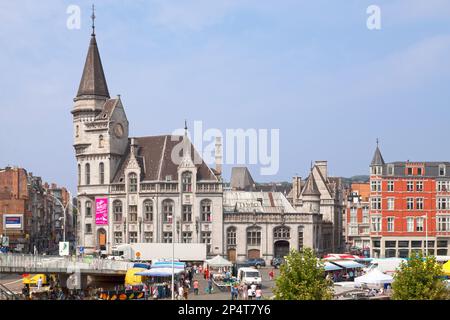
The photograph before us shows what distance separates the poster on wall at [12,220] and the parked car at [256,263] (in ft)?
122

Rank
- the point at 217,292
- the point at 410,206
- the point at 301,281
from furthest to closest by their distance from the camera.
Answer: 1. the point at 410,206
2. the point at 217,292
3. the point at 301,281

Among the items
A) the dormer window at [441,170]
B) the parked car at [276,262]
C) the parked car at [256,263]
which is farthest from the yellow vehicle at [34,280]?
the dormer window at [441,170]

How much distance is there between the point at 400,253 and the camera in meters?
92.5

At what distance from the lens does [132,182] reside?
88.4 m

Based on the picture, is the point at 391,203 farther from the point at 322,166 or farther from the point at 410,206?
the point at 322,166

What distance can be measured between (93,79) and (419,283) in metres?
65.0

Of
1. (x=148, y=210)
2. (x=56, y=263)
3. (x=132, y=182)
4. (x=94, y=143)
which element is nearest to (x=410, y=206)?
(x=148, y=210)

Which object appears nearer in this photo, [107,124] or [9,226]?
[107,124]

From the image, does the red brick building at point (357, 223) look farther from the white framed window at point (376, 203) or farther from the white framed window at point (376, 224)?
the white framed window at point (376, 203)

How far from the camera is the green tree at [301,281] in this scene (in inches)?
1336
